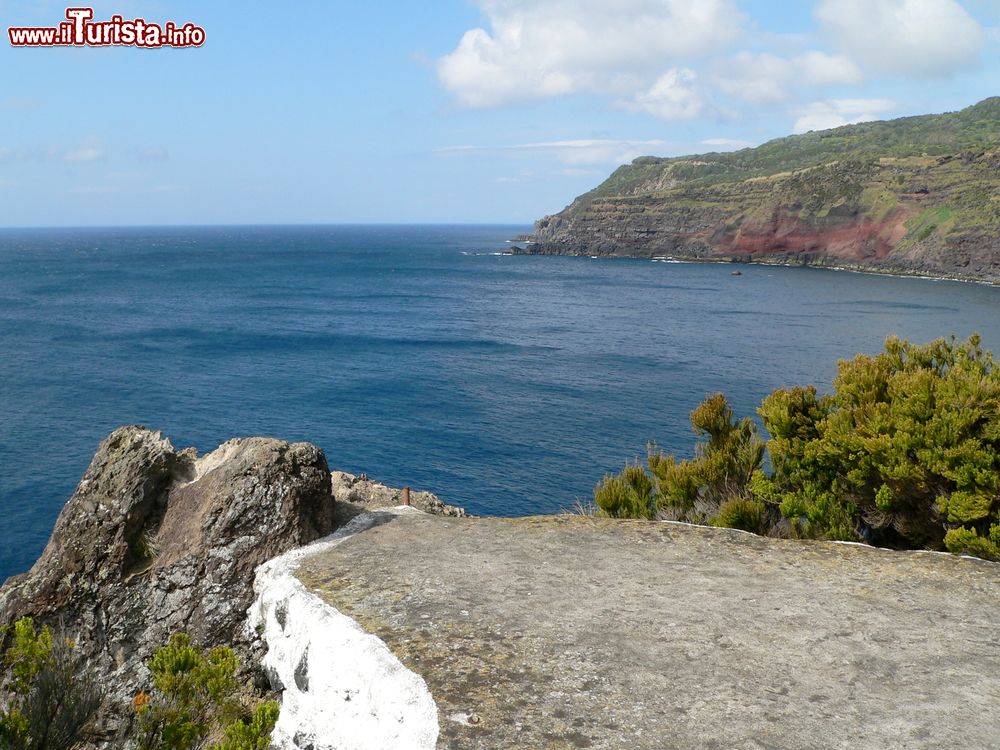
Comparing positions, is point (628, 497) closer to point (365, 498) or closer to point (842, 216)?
point (365, 498)

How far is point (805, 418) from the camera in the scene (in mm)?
14375

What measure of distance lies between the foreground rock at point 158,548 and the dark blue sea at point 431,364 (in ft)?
60.8

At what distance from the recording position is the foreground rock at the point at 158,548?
10570 mm

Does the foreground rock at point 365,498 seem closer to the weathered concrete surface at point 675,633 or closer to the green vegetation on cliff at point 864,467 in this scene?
the weathered concrete surface at point 675,633

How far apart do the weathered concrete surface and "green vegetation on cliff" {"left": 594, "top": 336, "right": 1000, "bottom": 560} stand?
1.46 meters

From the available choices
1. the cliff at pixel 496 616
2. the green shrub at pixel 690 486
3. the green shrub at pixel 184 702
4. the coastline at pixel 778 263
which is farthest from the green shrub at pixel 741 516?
the coastline at pixel 778 263

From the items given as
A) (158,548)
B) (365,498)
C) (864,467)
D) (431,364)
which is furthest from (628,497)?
(431,364)

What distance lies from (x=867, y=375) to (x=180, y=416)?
3942cm

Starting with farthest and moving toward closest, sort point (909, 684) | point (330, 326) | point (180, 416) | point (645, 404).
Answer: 1. point (330, 326)
2. point (645, 404)
3. point (180, 416)
4. point (909, 684)

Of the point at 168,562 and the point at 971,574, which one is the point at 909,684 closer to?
the point at 971,574

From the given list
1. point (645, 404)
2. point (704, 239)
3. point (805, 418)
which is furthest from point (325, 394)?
point (704, 239)

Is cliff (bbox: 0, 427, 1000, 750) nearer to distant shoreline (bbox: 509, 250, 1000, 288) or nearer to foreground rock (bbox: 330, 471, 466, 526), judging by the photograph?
foreground rock (bbox: 330, 471, 466, 526)

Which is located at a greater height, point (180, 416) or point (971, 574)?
point (971, 574)

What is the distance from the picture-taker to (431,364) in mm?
61938
